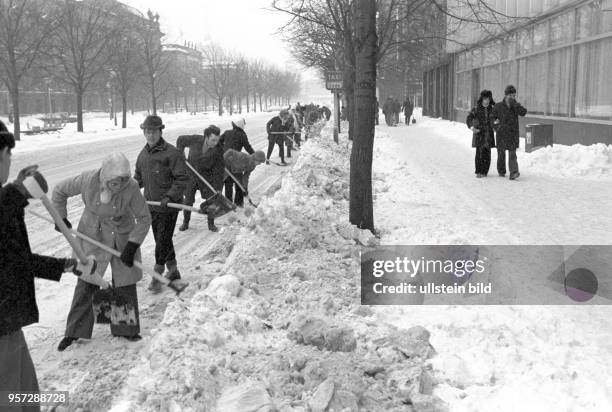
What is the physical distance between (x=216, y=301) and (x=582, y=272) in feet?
12.3

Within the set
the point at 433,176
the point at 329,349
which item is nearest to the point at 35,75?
the point at 433,176

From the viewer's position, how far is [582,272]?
6.09 m

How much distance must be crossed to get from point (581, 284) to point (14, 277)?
5.09 meters

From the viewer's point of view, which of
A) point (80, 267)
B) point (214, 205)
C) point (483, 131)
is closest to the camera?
point (80, 267)

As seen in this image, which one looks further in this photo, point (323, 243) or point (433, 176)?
point (433, 176)

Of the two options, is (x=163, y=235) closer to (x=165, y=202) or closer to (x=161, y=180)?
(x=165, y=202)

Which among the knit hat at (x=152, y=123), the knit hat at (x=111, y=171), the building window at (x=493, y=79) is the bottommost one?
the knit hat at (x=111, y=171)

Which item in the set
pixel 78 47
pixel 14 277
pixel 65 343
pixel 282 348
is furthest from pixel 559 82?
pixel 78 47

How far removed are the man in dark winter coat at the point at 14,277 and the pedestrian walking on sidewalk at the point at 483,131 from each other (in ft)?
34.9

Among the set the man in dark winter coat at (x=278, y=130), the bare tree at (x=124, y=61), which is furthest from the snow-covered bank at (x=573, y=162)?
the bare tree at (x=124, y=61)

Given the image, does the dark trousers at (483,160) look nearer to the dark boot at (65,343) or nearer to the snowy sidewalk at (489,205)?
the snowy sidewalk at (489,205)

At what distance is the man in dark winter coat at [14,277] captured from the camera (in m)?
2.63

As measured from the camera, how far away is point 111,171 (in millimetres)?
4539

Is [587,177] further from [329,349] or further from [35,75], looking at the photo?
[35,75]
